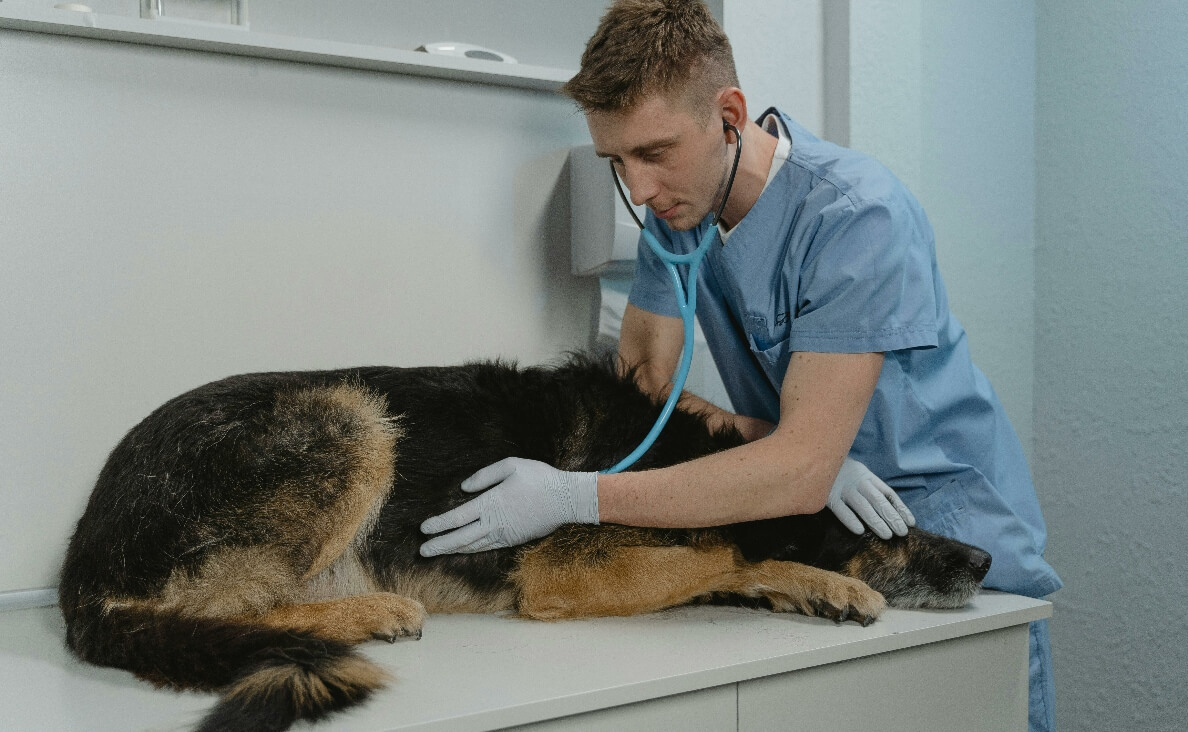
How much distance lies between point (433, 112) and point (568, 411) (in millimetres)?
850

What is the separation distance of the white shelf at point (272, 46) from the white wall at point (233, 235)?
3 centimetres

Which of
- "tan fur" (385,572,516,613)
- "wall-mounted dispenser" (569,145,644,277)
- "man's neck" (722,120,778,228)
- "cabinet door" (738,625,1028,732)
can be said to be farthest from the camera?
"wall-mounted dispenser" (569,145,644,277)

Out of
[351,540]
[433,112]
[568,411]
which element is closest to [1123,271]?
[568,411]

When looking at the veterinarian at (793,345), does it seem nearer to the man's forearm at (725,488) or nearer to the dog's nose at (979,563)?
the man's forearm at (725,488)

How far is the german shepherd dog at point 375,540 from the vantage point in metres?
1.20

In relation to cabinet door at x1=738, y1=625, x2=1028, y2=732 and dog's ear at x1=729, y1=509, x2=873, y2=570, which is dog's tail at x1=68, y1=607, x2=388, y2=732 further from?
dog's ear at x1=729, y1=509, x2=873, y2=570

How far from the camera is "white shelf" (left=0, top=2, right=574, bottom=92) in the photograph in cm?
160

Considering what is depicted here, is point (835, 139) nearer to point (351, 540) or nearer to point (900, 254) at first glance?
point (900, 254)

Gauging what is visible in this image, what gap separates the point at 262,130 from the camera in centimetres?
185

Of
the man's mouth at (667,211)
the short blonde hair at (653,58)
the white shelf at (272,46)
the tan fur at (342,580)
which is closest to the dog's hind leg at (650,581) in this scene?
the tan fur at (342,580)

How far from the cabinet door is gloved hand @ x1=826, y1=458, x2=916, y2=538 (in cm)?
22

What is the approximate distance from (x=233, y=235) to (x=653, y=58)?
38.7 inches

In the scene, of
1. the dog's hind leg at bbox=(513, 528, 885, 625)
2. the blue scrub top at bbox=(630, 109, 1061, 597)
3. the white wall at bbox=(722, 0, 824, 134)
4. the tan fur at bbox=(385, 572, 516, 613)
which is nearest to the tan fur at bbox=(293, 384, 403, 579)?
the tan fur at bbox=(385, 572, 516, 613)

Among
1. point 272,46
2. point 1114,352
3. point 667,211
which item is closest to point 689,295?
point 667,211
